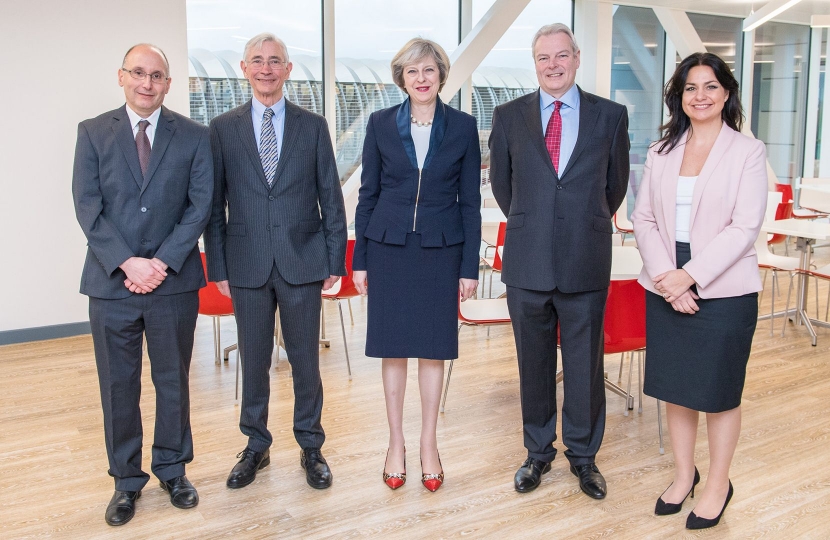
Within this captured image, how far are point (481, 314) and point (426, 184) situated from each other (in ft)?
5.32

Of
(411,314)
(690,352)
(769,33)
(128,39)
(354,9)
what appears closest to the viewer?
(690,352)

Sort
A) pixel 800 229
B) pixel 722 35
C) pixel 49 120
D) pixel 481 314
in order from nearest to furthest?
1. pixel 481 314
2. pixel 49 120
3. pixel 800 229
4. pixel 722 35

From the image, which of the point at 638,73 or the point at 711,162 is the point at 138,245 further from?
the point at 638,73

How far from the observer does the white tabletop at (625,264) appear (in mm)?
4754

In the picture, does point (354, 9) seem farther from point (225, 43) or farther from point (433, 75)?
point (433, 75)

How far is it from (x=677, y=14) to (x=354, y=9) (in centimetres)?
428

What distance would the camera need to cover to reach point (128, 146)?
129 inches

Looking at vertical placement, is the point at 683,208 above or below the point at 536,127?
below

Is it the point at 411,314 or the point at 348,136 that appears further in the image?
the point at 348,136

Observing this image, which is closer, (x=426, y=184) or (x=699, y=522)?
(x=699, y=522)

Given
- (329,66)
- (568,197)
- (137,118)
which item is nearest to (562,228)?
(568,197)

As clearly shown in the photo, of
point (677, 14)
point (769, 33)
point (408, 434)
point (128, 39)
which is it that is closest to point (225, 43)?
point (128, 39)

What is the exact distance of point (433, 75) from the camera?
3371mm

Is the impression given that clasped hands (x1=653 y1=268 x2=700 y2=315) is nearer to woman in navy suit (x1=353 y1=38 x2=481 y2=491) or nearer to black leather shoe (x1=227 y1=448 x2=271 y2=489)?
woman in navy suit (x1=353 y1=38 x2=481 y2=491)
